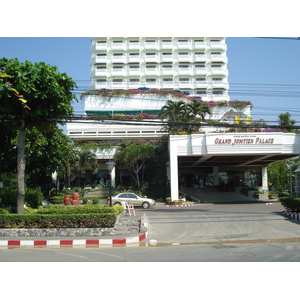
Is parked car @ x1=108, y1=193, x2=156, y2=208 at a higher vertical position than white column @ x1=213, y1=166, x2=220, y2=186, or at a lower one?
lower

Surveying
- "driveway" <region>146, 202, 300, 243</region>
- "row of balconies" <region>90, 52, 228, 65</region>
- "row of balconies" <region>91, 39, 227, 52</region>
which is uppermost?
"row of balconies" <region>91, 39, 227, 52</region>

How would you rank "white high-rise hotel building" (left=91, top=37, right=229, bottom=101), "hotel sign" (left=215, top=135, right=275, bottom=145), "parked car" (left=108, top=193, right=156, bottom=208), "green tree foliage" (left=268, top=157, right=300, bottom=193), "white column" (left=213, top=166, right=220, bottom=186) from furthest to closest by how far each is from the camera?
"white high-rise hotel building" (left=91, top=37, right=229, bottom=101), "green tree foliage" (left=268, top=157, right=300, bottom=193), "white column" (left=213, top=166, right=220, bottom=186), "hotel sign" (left=215, top=135, right=275, bottom=145), "parked car" (left=108, top=193, right=156, bottom=208)

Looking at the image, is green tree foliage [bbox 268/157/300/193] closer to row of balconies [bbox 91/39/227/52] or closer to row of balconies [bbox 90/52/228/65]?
row of balconies [bbox 90/52/228/65]

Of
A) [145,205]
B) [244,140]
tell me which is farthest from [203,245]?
[244,140]

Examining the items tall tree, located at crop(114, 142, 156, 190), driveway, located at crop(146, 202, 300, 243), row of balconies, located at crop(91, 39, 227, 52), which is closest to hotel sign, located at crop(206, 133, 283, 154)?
tall tree, located at crop(114, 142, 156, 190)

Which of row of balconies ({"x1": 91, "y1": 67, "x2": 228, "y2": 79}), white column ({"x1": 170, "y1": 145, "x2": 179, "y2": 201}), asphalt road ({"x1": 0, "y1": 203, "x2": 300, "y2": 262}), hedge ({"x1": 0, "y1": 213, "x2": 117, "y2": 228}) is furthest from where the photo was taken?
row of balconies ({"x1": 91, "y1": 67, "x2": 228, "y2": 79})

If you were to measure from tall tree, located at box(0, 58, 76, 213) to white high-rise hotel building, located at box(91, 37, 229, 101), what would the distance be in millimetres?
56497

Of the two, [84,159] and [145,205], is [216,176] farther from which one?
[145,205]

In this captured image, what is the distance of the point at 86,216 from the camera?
13367 mm

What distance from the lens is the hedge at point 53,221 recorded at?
1323 centimetres

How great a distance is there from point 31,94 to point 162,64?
61.8 metres

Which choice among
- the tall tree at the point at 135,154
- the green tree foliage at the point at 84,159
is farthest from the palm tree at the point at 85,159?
the tall tree at the point at 135,154

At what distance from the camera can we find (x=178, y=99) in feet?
181

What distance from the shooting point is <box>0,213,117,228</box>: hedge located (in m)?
13.2
